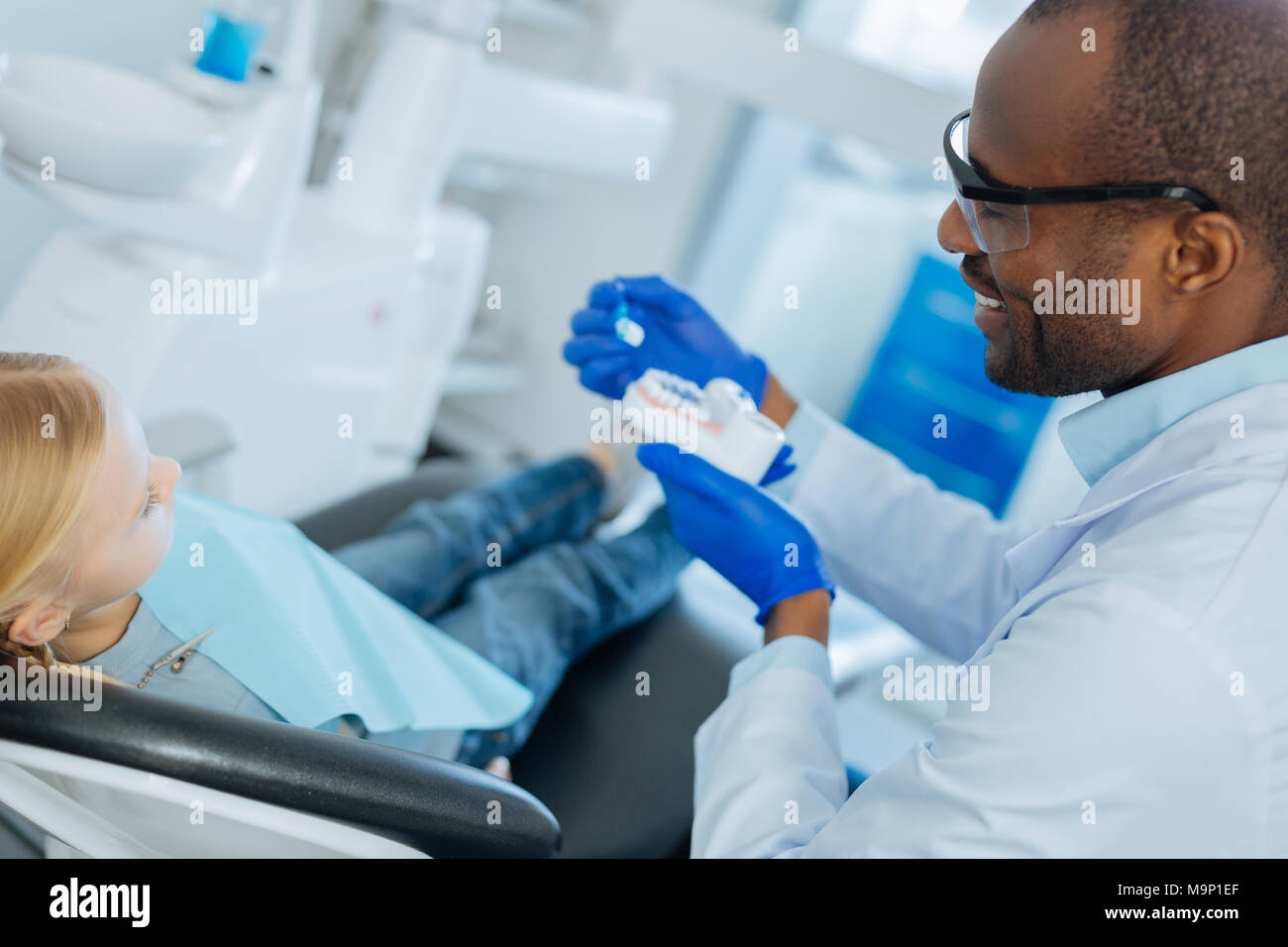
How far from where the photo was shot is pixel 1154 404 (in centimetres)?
91

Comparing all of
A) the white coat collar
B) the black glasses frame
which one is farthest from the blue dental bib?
the black glasses frame

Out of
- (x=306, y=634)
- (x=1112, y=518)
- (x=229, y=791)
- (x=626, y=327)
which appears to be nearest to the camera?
(x=229, y=791)

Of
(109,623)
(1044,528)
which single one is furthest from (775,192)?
(109,623)

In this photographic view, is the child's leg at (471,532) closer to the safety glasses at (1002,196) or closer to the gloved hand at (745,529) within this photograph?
the gloved hand at (745,529)

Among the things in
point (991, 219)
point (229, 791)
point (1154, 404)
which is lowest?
point (229, 791)

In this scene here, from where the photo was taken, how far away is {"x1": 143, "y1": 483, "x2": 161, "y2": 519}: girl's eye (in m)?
0.84

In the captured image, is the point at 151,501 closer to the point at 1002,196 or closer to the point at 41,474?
the point at 41,474

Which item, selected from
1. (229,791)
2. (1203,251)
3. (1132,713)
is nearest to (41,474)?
(229,791)

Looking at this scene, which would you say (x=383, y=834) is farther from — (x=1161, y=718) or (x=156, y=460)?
(x=1161, y=718)

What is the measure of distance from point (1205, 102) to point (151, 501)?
2.76ft

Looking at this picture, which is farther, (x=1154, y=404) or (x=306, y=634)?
(x=306, y=634)

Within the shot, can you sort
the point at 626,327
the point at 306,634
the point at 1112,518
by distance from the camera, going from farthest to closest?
the point at 626,327, the point at 306,634, the point at 1112,518

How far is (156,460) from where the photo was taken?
880 mm

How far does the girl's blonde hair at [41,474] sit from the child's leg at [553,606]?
54 centimetres
